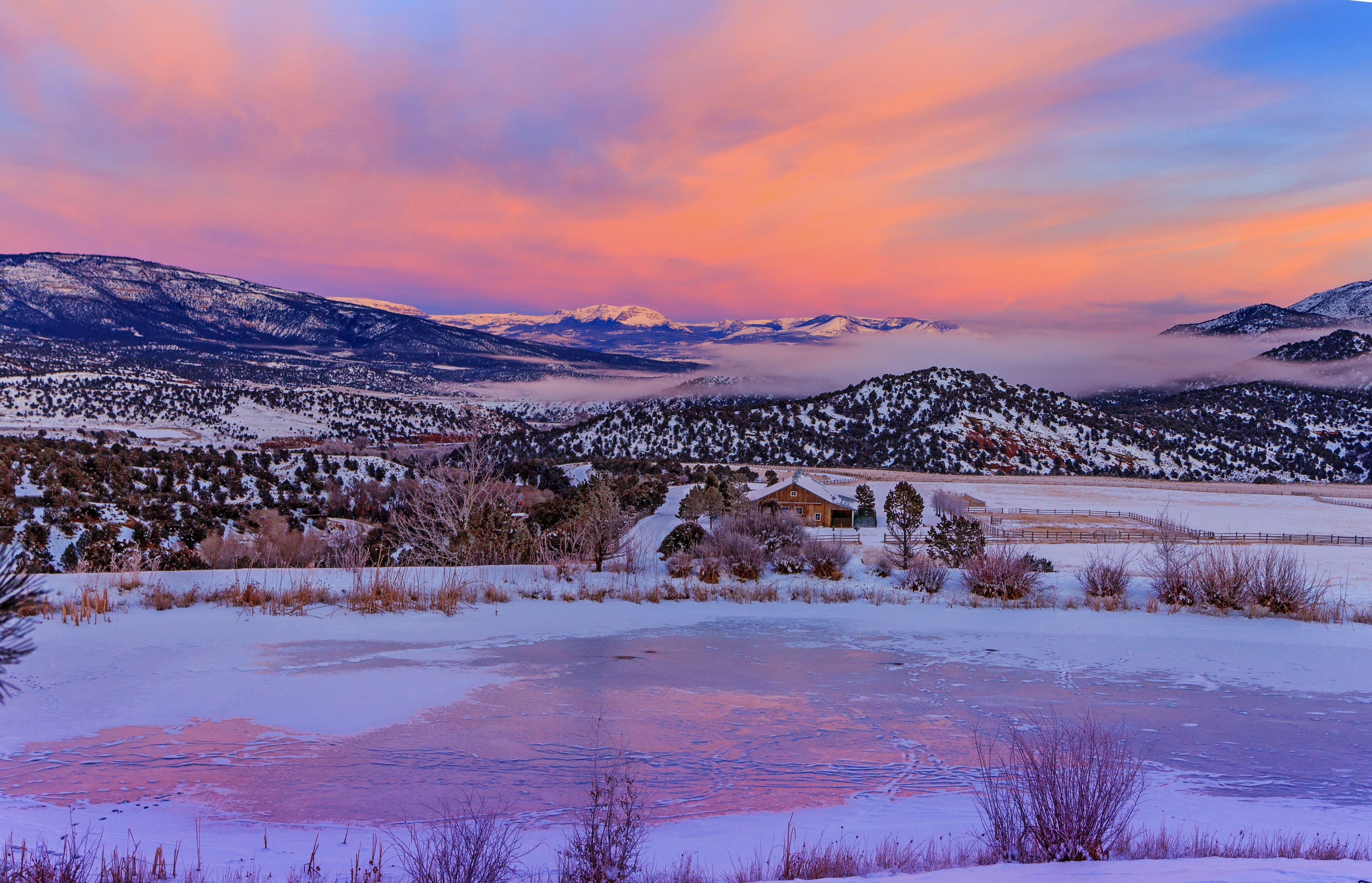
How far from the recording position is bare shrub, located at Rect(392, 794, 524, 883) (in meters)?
4.41

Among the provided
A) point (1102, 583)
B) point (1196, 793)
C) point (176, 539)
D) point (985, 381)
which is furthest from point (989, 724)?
point (985, 381)

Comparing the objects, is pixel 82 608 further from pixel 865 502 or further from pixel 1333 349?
pixel 1333 349

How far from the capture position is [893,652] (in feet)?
36.9

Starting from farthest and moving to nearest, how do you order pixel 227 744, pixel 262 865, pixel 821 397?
pixel 821 397 < pixel 227 744 < pixel 262 865

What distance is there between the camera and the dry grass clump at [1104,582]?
15078 mm

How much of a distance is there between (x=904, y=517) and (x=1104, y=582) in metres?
8.64

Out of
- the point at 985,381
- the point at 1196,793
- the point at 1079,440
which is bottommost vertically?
the point at 1196,793

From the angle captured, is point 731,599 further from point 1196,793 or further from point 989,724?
point 1196,793

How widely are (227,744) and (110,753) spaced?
0.77 metres

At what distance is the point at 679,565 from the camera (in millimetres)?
17156

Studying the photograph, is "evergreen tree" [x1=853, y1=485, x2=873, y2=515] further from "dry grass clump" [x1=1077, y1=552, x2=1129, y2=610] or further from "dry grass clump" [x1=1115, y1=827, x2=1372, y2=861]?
"dry grass clump" [x1=1115, y1=827, x2=1372, y2=861]

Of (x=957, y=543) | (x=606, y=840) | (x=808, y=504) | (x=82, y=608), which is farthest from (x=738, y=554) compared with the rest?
(x=808, y=504)

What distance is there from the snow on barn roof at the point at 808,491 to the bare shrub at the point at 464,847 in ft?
101

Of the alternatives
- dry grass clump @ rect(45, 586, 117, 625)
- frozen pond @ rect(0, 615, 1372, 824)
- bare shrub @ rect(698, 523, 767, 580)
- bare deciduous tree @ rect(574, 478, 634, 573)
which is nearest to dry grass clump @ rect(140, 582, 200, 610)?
dry grass clump @ rect(45, 586, 117, 625)
